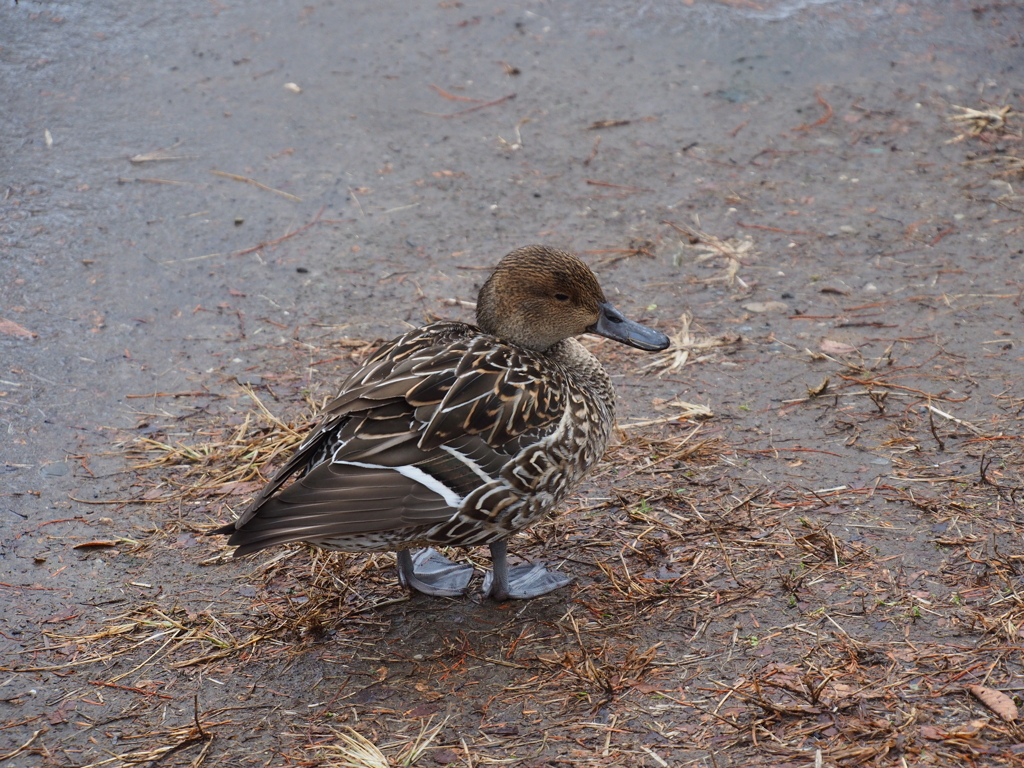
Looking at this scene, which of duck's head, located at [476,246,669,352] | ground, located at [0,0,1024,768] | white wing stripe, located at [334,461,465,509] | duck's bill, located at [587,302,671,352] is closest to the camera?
ground, located at [0,0,1024,768]

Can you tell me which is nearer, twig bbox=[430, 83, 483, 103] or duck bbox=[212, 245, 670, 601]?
duck bbox=[212, 245, 670, 601]

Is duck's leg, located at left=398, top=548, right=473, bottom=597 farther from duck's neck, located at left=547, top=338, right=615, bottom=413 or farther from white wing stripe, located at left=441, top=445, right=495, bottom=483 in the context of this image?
duck's neck, located at left=547, top=338, right=615, bottom=413

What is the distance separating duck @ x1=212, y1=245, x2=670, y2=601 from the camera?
3.32 meters

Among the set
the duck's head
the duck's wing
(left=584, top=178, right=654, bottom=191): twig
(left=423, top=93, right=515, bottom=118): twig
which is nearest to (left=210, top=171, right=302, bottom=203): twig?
(left=423, top=93, right=515, bottom=118): twig

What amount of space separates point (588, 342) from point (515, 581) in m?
2.06

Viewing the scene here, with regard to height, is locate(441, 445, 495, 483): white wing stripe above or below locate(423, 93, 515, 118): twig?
below

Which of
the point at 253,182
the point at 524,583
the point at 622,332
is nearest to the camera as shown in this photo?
the point at 524,583

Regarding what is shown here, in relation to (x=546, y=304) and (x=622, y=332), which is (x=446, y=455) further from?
(x=622, y=332)

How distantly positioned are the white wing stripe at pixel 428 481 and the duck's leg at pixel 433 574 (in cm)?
53

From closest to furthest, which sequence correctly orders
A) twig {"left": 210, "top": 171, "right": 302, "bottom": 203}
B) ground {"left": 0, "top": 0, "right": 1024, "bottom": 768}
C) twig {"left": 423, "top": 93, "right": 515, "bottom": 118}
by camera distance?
ground {"left": 0, "top": 0, "right": 1024, "bottom": 768} → twig {"left": 210, "top": 171, "right": 302, "bottom": 203} → twig {"left": 423, "top": 93, "right": 515, "bottom": 118}

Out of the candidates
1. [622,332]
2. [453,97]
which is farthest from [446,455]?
[453,97]

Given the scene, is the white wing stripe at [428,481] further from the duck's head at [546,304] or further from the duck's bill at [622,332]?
the duck's bill at [622,332]

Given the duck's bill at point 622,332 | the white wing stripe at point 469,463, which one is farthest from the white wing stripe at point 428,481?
the duck's bill at point 622,332

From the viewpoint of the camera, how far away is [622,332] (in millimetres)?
4270
